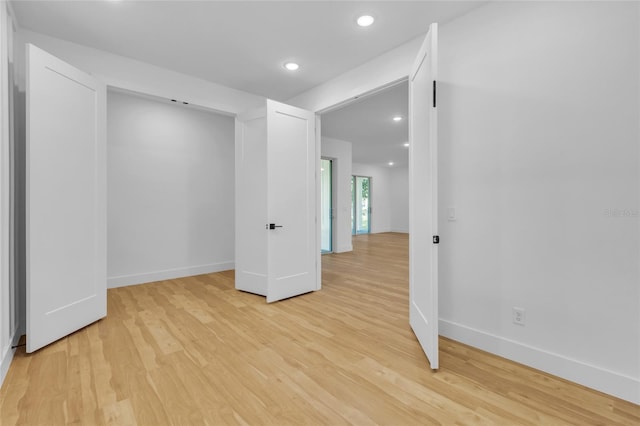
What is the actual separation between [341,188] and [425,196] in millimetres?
5377

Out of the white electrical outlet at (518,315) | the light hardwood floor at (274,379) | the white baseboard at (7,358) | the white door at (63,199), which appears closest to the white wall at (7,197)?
the white baseboard at (7,358)

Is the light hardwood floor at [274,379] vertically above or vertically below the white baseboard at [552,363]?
below

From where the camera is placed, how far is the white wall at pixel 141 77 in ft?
9.38

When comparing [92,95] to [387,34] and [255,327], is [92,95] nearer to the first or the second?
[255,327]

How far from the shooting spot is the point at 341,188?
24.7ft

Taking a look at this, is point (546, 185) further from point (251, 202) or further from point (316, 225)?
point (251, 202)

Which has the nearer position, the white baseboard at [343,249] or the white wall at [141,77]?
the white wall at [141,77]

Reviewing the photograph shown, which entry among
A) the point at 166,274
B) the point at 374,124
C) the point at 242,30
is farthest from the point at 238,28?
the point at 374,124

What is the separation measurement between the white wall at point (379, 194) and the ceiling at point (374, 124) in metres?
1.79

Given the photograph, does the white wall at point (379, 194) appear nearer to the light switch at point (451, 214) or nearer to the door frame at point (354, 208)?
the door frame at point (354, 208)

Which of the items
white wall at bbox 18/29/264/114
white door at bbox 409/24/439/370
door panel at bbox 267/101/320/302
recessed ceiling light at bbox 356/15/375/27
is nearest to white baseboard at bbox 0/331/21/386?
door panel at bbox 267/101/320/302

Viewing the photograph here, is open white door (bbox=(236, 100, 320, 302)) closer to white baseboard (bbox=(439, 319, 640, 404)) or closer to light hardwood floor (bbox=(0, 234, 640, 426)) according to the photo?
light hardwood floor (bbox=(0, 234, 640, 426))

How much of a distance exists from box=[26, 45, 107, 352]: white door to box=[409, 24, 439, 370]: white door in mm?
3037

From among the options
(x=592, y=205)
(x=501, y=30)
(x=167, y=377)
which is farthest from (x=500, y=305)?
(x=167, y=377)
